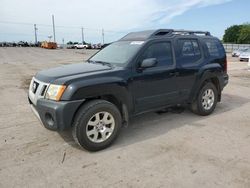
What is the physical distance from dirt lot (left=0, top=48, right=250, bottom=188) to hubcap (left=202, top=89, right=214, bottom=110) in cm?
27

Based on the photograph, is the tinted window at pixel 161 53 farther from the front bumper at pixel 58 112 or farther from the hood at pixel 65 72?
the front bumper at pixel 58 112

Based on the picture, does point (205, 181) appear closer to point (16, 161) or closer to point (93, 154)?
point (93, 154)

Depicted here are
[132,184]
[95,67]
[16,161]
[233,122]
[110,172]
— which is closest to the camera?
[132,184]

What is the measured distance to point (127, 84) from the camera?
4.15m

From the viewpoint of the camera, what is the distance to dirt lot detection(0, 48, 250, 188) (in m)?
3.13

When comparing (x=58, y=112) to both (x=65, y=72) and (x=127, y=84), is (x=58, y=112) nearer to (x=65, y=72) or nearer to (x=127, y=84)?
(x=65, y=72)

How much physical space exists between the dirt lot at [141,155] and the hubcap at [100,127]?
235mm

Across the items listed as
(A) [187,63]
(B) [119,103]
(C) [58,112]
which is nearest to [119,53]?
(B) [119,103]

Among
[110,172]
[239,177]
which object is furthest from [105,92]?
[239,177]

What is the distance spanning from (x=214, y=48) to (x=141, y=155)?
3400 millimetres

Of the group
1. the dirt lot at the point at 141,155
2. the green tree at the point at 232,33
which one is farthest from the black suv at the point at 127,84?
the green tree at the point at 232,33

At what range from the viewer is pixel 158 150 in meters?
3.92

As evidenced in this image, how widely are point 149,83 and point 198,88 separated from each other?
1508mm

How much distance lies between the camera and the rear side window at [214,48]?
5.70 metres
